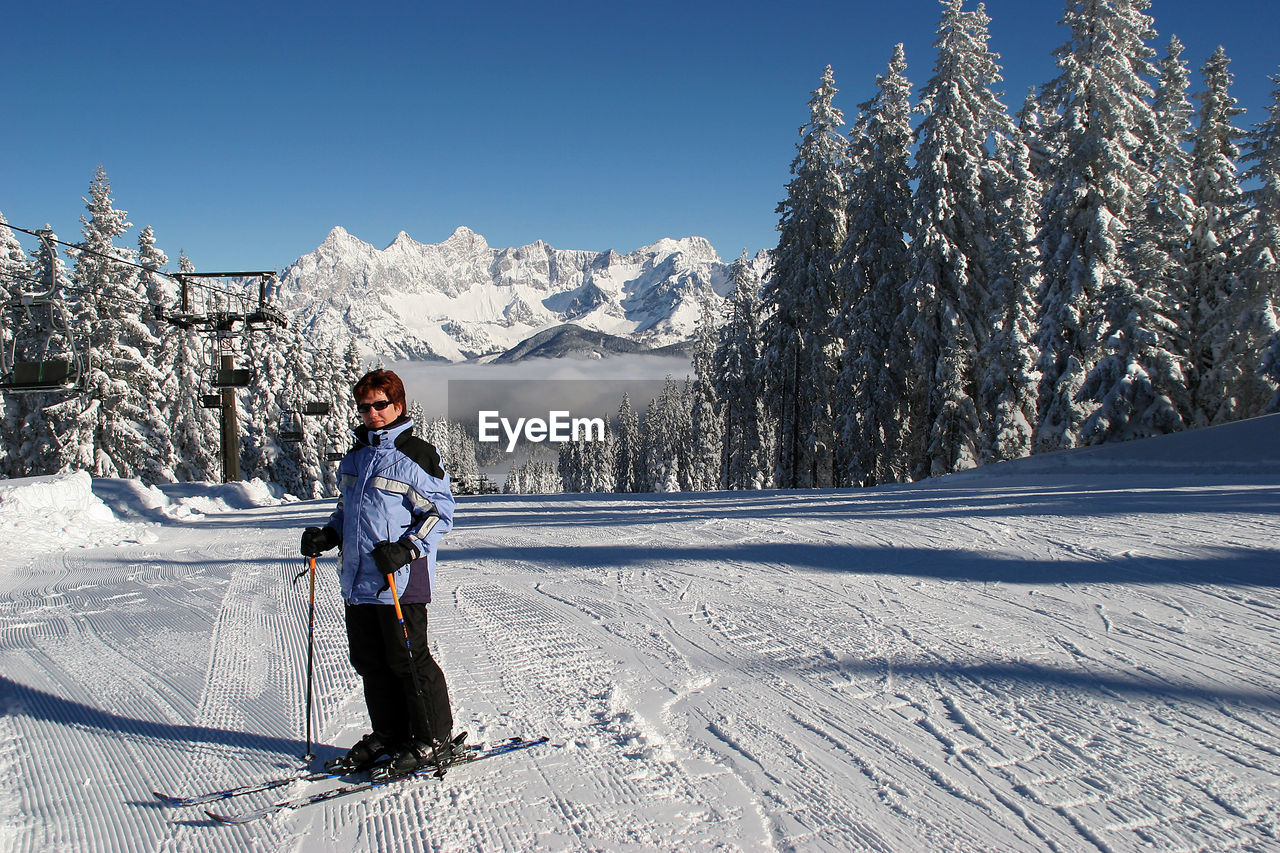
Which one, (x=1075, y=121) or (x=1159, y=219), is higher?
(x=1075, y=121)

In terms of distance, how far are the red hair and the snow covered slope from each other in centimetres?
183

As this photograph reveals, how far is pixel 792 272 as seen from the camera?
26766mm

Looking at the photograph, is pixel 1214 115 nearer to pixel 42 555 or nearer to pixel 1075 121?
pixel 1075 121

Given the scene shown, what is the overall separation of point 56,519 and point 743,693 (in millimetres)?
12763

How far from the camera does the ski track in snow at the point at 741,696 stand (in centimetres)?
291

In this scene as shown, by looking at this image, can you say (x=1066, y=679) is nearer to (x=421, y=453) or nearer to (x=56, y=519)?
(x=421, y=453)

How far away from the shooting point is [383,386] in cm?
345

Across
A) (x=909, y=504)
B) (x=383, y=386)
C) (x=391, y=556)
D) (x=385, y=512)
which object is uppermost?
(x=383, y=386)

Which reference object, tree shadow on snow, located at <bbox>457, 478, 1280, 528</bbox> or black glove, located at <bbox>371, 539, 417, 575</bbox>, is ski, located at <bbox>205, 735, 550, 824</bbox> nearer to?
black glove, located at <bbox>371, 539, 417, 575</bbox>

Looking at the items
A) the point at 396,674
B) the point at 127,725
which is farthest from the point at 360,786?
the point at 127,725

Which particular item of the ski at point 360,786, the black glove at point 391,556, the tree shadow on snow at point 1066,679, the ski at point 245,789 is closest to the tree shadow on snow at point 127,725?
the ski at point 245,789

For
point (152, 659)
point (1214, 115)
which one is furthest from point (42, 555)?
point (1214, 115)

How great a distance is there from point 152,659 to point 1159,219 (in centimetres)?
2506

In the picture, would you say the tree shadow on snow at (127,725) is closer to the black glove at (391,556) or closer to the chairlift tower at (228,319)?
the black glove at (391,556)
